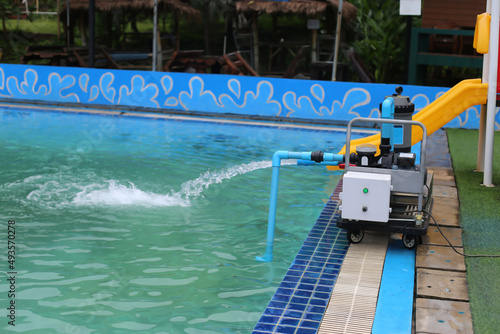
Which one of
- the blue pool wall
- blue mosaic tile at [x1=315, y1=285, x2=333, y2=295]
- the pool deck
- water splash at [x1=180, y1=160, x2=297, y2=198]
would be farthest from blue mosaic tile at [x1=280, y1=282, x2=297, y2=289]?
the blue pool wall

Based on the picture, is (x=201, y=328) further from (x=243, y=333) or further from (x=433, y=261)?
(x=433, y=261)

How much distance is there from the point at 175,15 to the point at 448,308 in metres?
20.6

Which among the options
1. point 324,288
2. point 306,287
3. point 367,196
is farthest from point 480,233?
point 306,287

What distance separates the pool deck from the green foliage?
572 inches

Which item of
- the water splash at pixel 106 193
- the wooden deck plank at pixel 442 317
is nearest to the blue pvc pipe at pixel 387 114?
the wooden deck plank at pixel 442 317

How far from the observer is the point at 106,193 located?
26.8 ft

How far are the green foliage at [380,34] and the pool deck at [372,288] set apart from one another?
1453 cm

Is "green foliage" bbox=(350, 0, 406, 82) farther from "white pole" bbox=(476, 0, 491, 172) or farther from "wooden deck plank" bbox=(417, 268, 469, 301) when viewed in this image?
"wooden deck plank" bbox=(417, 268, 469, 301)

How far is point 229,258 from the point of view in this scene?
19.4 feet

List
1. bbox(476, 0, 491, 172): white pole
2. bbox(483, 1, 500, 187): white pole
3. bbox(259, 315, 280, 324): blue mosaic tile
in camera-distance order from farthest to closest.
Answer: bbox(476, 0, 491, 172): white pole, bbox(483, 1, 500, 187): white pole, bbox(259, 315, 280, 324): blue mosaic tile

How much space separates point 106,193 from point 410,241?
4276mm

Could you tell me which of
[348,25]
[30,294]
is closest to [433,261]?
[30,294]

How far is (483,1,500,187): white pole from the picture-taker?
27.0 feet

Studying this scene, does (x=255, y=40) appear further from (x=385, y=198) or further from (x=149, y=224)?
(x=385, y=198)
